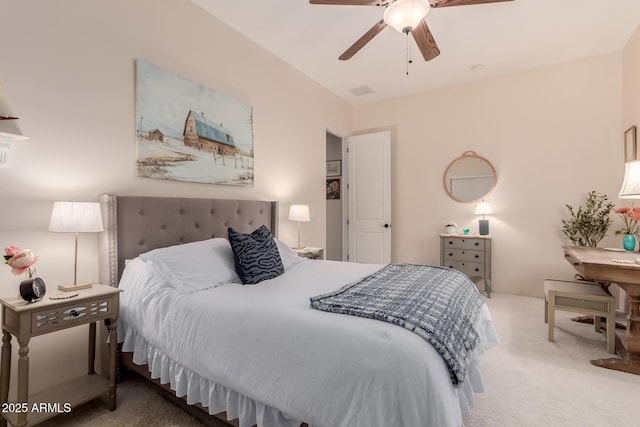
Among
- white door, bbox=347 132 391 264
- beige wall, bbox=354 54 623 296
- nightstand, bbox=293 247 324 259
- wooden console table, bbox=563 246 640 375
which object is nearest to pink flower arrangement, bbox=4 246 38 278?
nightstand, bbox=293 247 324 259

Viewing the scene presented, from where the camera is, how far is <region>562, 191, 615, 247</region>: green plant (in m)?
3.51

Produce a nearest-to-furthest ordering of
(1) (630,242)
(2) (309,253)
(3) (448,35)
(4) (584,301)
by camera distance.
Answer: (4) (584,301), (1) (630,242), (3) (448,35), (2) (309,253)

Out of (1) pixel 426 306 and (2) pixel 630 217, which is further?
(2) pixel 630 217

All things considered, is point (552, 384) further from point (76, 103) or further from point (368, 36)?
point (76, 103)

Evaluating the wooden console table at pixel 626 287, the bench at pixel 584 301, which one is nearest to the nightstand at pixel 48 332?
the wooden console table at pixel 626 287

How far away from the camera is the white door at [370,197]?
4.79 metres

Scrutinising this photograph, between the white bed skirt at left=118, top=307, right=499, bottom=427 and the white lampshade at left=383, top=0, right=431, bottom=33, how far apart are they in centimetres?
207

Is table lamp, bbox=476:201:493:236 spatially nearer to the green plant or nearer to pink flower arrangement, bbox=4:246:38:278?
the green plant

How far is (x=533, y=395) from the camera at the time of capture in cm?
191

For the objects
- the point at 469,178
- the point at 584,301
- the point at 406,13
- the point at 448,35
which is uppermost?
the point at 448,35

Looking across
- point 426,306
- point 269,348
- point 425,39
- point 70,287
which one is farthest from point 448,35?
point 70,287

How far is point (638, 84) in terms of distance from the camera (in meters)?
3.08

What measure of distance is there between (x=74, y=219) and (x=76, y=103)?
2.65 feet

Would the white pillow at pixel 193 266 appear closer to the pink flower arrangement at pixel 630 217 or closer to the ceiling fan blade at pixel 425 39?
the ceiling fan blade at pixel 425 39
